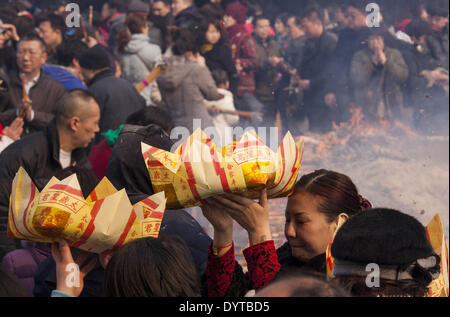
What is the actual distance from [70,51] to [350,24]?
3845 mm

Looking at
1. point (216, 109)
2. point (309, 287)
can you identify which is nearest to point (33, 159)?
point (309, 287)

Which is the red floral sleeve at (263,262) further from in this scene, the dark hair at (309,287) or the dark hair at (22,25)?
the dark hair at (22,25)

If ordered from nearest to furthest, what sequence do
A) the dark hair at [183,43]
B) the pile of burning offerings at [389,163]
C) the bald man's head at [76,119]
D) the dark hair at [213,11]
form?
the bald man's head at [76,119], the dark hair at [183,43], the pile of burning offerings at [389,163], the dark hair at [213,11]

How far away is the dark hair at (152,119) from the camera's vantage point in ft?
10.4

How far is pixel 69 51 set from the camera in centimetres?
593

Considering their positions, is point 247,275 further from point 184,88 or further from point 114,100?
point 184,88

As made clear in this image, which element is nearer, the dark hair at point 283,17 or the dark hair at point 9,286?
the dark hair at point 9,286

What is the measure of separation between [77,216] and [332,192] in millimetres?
837

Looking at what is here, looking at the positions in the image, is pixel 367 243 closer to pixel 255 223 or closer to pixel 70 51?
pixel 255 223

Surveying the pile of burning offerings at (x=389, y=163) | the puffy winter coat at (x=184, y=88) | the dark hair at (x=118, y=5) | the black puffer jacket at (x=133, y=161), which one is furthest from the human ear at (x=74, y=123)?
the dark hair at (x=118, y=5)

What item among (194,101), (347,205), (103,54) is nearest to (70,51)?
(103,54)

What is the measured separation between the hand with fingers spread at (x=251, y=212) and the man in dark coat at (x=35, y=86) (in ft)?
10.9
